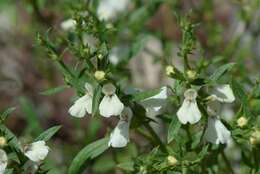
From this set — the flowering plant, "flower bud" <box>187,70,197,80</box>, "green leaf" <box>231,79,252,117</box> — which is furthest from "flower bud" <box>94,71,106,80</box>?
"green leaf" <box>231,79,252,117</box>

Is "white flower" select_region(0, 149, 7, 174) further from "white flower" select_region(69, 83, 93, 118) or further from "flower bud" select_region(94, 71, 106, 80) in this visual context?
"flower bud" select_region(94, 71, 106, 80)

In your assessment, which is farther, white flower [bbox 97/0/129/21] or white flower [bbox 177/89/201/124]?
white flower [bbox 97/0/129/21]

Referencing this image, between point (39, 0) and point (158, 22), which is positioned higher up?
point (39, 0)

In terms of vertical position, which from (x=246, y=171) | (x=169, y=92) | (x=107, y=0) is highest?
(x=107, y=0)

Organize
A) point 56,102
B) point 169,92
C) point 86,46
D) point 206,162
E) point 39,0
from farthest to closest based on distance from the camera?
point 56,102, point 39,0, point 206,162, point 169,92, point 86,46

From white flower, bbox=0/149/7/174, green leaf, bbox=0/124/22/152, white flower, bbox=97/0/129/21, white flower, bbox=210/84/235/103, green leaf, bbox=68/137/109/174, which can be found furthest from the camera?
white flower, bbox=97/0/129/21

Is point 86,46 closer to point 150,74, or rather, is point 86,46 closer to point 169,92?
point 169,92

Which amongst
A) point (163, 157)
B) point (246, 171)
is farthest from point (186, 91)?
point (246, 171)
